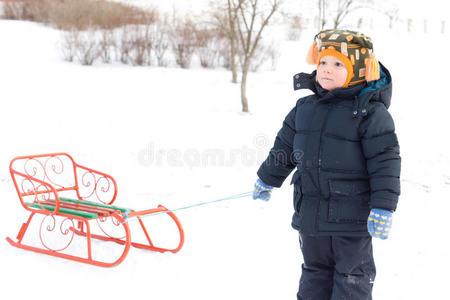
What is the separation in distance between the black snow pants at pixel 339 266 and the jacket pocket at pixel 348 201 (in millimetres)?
104

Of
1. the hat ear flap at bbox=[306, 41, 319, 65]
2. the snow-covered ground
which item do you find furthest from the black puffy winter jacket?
the snow-covered ground

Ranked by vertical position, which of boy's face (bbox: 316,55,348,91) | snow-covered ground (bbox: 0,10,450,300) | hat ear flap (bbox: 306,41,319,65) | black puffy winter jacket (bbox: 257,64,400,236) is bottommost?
snow-covered ground (bbox: 0,10,450,300)

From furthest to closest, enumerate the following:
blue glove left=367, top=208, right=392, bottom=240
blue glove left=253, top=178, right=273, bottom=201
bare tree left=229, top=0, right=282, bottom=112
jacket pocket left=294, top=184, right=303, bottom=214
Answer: bare tree left=229, top=0, right=282, bottom=112, blue glove left=253, top=178, right=273, bottom=201, jacket pocket left=294, top=184, right=303, bottom=214, blue glove left=367, top=208, right=392, bottom=240

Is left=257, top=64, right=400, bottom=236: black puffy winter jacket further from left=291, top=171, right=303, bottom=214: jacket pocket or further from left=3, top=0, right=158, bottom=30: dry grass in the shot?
left=3, top=0, right=158, bottom=30: dry grass

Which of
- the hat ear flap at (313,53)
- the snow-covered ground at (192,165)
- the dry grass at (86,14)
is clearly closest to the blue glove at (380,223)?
the hat ear flap at (313,53)

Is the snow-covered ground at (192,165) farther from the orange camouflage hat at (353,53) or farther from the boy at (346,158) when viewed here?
the orange camouflage hat at (353,53)

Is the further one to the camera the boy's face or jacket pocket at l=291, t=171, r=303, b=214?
jacket pocket at l=291, t=171, r=303, b=214

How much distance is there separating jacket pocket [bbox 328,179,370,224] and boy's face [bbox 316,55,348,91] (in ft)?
1.42

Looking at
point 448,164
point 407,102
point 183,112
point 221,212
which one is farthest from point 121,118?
point 407,102

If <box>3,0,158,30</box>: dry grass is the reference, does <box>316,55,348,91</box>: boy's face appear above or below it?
below

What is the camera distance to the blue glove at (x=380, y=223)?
75.1 inches

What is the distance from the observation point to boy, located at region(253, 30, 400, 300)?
1.99m

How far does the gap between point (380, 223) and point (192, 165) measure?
3902mm

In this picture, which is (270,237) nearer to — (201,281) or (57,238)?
(201,281)
